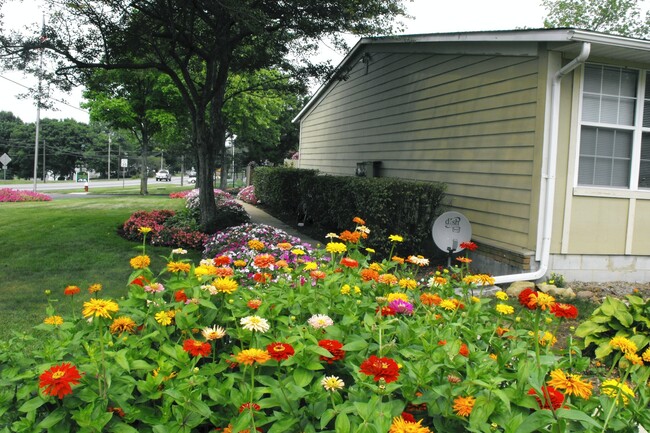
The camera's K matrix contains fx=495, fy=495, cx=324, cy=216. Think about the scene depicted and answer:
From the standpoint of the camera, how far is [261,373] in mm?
1672

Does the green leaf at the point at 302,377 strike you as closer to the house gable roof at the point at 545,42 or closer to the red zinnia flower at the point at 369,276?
the red zinnia flower at the point at 369,276

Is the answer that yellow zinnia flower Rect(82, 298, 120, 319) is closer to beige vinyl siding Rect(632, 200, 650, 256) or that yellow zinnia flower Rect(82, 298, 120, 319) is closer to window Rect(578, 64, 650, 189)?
window Rect(578, 64, 650, 189)

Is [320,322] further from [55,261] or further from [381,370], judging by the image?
[55,261]

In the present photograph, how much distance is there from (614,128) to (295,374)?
6808mm

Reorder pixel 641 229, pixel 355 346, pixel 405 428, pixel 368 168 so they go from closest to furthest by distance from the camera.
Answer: pixel 405 428 < pixel 355 346 < pixel 641 229 < pixel 368 168

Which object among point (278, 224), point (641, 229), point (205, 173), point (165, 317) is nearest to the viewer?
point (165, 317)

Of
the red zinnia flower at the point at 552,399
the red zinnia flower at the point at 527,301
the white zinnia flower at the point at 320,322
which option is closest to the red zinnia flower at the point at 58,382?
the white zinnia flower at the point at 320,322

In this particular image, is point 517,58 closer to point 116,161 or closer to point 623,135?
point 623,135

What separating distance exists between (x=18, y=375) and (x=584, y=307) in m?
5.72

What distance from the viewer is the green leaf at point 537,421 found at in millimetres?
1263

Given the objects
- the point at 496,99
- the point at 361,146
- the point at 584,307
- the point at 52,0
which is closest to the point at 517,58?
the point at 496,99

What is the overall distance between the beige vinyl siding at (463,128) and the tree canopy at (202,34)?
5.04 ft

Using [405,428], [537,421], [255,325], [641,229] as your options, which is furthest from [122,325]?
[641,229]

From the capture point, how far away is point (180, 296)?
6.40 ft
